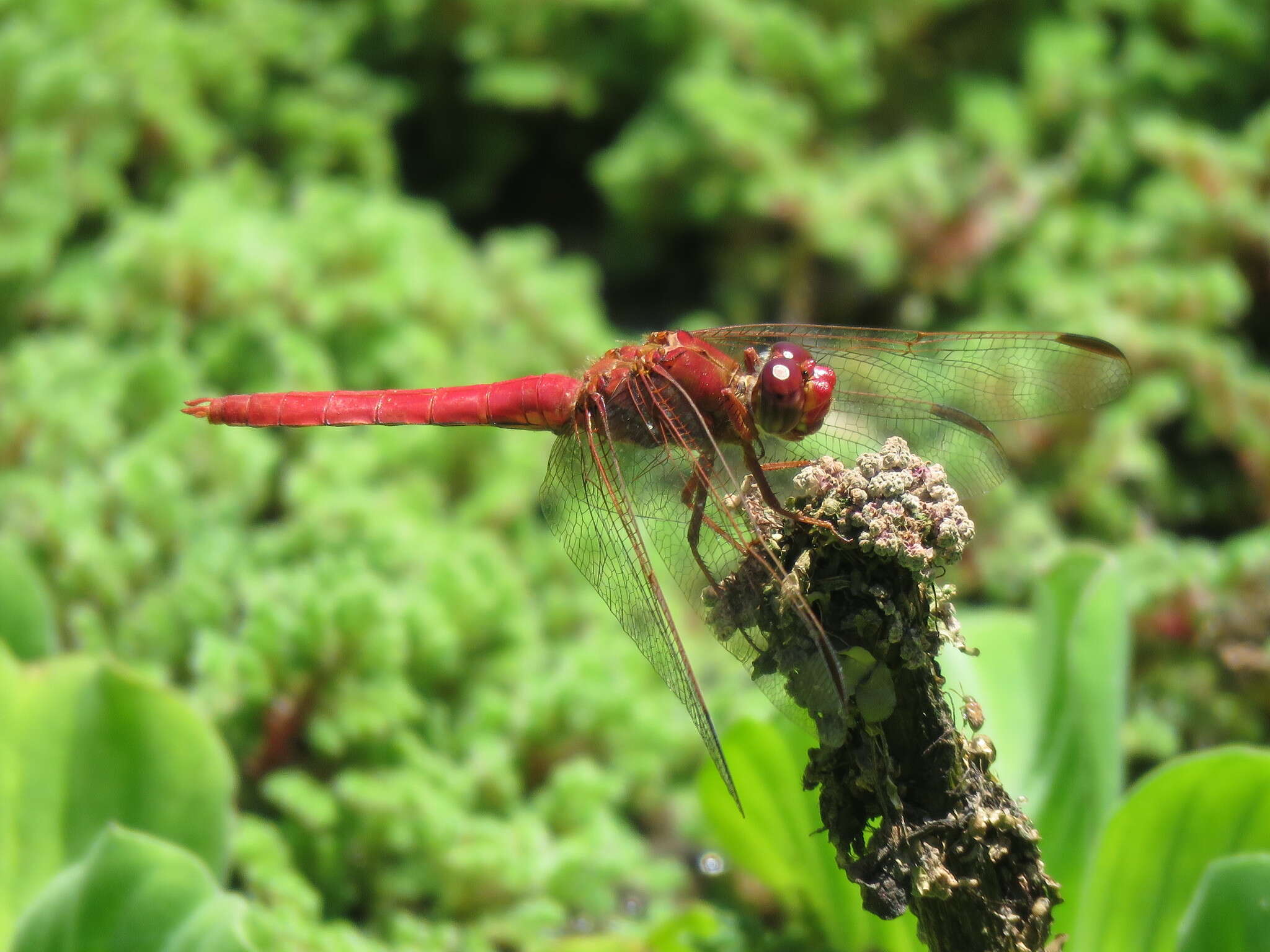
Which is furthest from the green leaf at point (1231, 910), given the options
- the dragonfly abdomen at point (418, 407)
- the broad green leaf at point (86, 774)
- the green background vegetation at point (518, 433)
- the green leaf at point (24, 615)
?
the green leaf at point (24, 615)

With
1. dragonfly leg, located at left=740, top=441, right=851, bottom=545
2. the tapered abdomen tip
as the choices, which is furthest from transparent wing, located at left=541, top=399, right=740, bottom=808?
the tapered abdomen tip

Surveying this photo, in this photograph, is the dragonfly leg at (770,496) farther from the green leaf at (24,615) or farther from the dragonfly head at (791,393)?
the green leaf at (24,615)

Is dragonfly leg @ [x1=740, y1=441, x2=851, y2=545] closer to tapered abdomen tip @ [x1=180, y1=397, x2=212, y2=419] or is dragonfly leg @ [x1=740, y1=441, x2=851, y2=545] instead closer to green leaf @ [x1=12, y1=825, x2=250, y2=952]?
green leaf @ [x1=12, y1=825, x2=250, y2=952]

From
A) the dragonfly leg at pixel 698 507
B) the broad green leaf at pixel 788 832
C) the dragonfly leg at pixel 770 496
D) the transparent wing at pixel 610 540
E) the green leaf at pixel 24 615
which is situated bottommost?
the broad green leaf at pixel 788 832

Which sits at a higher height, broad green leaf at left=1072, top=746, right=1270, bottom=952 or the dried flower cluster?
the dried flower cluster

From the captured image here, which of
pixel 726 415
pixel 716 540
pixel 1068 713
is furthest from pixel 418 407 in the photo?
pixel 1068 713

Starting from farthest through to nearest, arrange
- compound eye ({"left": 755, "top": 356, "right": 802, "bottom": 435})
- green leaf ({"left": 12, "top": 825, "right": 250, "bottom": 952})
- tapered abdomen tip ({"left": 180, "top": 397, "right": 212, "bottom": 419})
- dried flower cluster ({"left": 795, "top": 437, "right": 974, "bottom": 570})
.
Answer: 1. tapered abdomen tip ({"left": 180, "top": 397, "right": 212, "bottom": 419})
2. compound eye ({"left": 755, "top": 356, "right": 802, "bottom": 435})
3. green leaf ({"left": 12, "top": 825, "right": 250, "bottom": 952})
4. dried flower cluster ({"left": 795, "top": 437, "right": 974, "bottom": 570})

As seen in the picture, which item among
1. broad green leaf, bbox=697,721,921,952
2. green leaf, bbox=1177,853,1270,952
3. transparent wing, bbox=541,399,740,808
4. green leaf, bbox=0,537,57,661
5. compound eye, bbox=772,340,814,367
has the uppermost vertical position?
compound eye, bbox=772,340,814,367

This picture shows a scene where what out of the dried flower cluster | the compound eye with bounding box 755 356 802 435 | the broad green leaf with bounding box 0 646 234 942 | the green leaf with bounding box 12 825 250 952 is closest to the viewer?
the dried flower cluster
